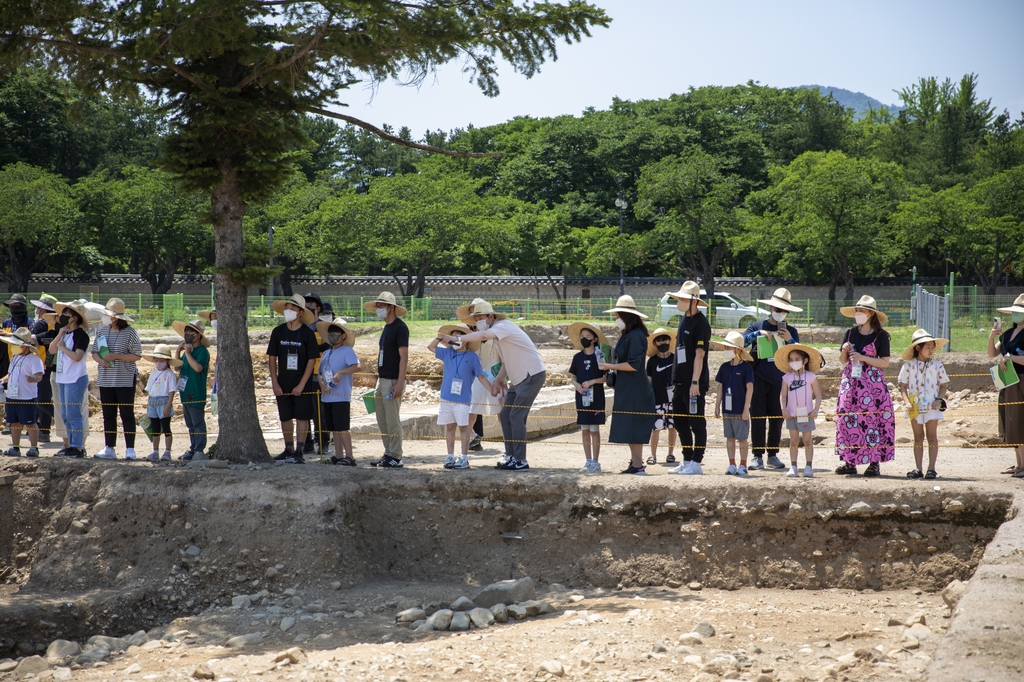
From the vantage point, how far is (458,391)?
9.43 meters

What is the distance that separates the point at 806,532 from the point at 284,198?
31.7 metres

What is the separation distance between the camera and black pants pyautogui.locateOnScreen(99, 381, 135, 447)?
991 cm

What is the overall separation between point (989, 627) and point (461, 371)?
571 centimetres

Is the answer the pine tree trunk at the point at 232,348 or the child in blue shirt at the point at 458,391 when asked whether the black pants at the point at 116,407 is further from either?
the child in blue shirt at the point at 458,391

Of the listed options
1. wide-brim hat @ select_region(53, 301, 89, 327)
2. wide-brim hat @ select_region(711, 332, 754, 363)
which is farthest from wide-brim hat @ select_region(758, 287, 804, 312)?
wide-brim hat @ select_region(53, 301, 89, 327)

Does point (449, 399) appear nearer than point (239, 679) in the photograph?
No

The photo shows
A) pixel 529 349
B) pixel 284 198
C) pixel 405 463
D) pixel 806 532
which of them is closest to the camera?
pixel 806 532

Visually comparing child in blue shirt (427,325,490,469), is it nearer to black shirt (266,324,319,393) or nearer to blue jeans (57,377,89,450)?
black shirt (266,324,319,393)

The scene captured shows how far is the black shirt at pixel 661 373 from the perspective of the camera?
9.60 metres

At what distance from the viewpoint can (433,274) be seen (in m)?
39.9

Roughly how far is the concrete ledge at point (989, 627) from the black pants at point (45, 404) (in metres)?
9.70

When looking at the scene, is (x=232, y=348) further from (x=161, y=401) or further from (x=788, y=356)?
Answer: (x=788, y=356)

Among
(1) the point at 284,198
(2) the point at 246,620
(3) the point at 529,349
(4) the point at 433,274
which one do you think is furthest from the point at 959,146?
(2) the point at 246,620

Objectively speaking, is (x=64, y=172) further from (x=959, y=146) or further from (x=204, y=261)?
(x=959, y=146)
